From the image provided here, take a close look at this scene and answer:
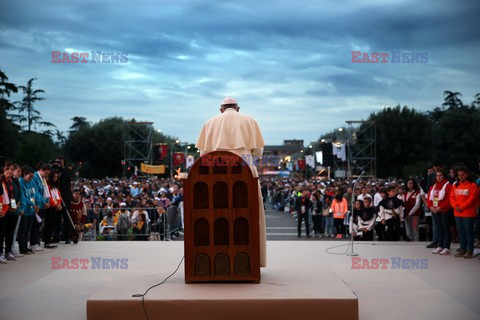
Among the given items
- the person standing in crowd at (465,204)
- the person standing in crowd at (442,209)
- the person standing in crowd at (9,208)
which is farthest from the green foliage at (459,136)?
the person standing in crowd at (9,208)

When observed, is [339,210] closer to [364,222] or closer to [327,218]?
[327,218]

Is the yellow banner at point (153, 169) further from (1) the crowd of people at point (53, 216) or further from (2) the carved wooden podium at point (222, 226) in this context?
(2) the carved wooden podium at point (222, 226)

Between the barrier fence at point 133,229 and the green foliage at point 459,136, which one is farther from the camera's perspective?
the green foliage at point 459,136

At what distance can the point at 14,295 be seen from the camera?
6.77 metres

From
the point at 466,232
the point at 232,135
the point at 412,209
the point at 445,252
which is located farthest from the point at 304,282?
the point at 412,209

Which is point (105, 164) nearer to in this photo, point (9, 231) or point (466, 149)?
point (466, 149)

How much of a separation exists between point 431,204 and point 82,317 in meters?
8.39

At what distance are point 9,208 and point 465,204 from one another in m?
8.19

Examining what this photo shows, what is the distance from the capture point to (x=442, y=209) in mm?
11195

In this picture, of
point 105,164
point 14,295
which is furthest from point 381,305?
point 105,164

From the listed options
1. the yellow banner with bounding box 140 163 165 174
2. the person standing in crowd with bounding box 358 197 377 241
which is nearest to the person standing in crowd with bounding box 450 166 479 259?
the person standing in crowd with bounding box 358 197 377 241

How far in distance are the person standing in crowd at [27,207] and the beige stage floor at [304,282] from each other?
384 millimetres

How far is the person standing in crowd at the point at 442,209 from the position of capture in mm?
11164

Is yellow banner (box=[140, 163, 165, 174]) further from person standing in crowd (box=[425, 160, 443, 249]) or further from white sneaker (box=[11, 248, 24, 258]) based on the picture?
white sneaker (box=[11, 248, 24, 258])
